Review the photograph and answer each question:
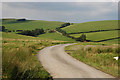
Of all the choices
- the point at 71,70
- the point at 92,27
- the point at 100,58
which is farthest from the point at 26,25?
the point at 71,70

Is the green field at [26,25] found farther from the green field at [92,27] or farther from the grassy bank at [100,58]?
the grassy bank at [100,58]

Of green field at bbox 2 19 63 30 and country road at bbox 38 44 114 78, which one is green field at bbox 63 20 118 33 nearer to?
green field at bbox 2 19 63 30

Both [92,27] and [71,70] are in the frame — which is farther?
[92,27]

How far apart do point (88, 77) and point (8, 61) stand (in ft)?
16.8

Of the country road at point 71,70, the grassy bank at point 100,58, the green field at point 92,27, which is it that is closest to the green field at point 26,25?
the green field at point 92,27

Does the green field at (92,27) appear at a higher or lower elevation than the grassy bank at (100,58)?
higher

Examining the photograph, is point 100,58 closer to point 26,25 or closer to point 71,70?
point 71,70

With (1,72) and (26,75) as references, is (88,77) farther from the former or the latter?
(1,72)

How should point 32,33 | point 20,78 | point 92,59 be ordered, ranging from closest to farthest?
1. point 20,78
2. point 92,59
3. point 32,33

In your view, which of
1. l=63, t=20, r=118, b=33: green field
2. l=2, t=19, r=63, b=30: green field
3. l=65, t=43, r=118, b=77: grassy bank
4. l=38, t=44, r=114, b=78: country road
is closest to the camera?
l=38, t=44, r=114, b=78: country road

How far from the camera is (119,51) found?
67.5ft

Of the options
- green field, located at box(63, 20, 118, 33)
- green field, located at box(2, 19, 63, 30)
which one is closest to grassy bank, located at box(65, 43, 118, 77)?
green field, located at box(63, 20, 118, 33)

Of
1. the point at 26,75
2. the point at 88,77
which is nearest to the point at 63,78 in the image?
the point at 88,77

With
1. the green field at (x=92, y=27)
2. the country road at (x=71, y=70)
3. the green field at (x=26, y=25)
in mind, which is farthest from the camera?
the green field at (x=26, y=25)
